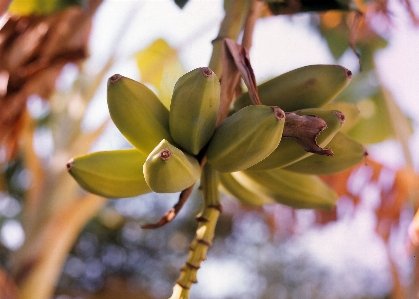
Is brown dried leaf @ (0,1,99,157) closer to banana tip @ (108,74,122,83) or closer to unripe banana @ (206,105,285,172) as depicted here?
banana tip @ (108,74,122,83)

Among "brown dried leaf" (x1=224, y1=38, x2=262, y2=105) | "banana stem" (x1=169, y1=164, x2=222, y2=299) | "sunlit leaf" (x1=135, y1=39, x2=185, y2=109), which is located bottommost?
"sunlit leaf" (x1=135, y1=39, x2=185, y2=109)

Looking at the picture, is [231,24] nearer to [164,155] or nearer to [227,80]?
[227,80]

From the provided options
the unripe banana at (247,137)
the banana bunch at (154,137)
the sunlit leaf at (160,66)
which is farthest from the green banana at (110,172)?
the sunlit leaf at (160,66)

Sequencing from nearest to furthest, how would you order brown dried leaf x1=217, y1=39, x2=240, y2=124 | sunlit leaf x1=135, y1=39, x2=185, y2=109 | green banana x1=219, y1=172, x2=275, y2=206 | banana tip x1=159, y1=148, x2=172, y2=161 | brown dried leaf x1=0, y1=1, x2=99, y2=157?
banana tip x1=159, y1=148, x2=172, y2=161
brown dried leaf x1=217, y1=39, x2=240, y2=124
green banana x1=219, y1=172, x2=275, y2=206
brown dried leaf x1=0, y1=1, x2=99, y2=157
sunlit leaf x1=135, y1=39, x2=185, y2=109

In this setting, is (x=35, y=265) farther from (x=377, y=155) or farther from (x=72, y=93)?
(x=377, y=155)

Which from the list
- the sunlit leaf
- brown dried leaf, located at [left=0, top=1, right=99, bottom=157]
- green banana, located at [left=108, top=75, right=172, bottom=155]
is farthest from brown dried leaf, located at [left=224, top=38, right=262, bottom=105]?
the sunlit leaf

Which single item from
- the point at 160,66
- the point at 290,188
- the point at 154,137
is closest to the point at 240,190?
the point at 290,188

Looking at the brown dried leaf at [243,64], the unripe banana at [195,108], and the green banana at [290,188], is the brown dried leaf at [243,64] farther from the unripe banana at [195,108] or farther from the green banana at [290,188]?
the green banana at [290,188]
